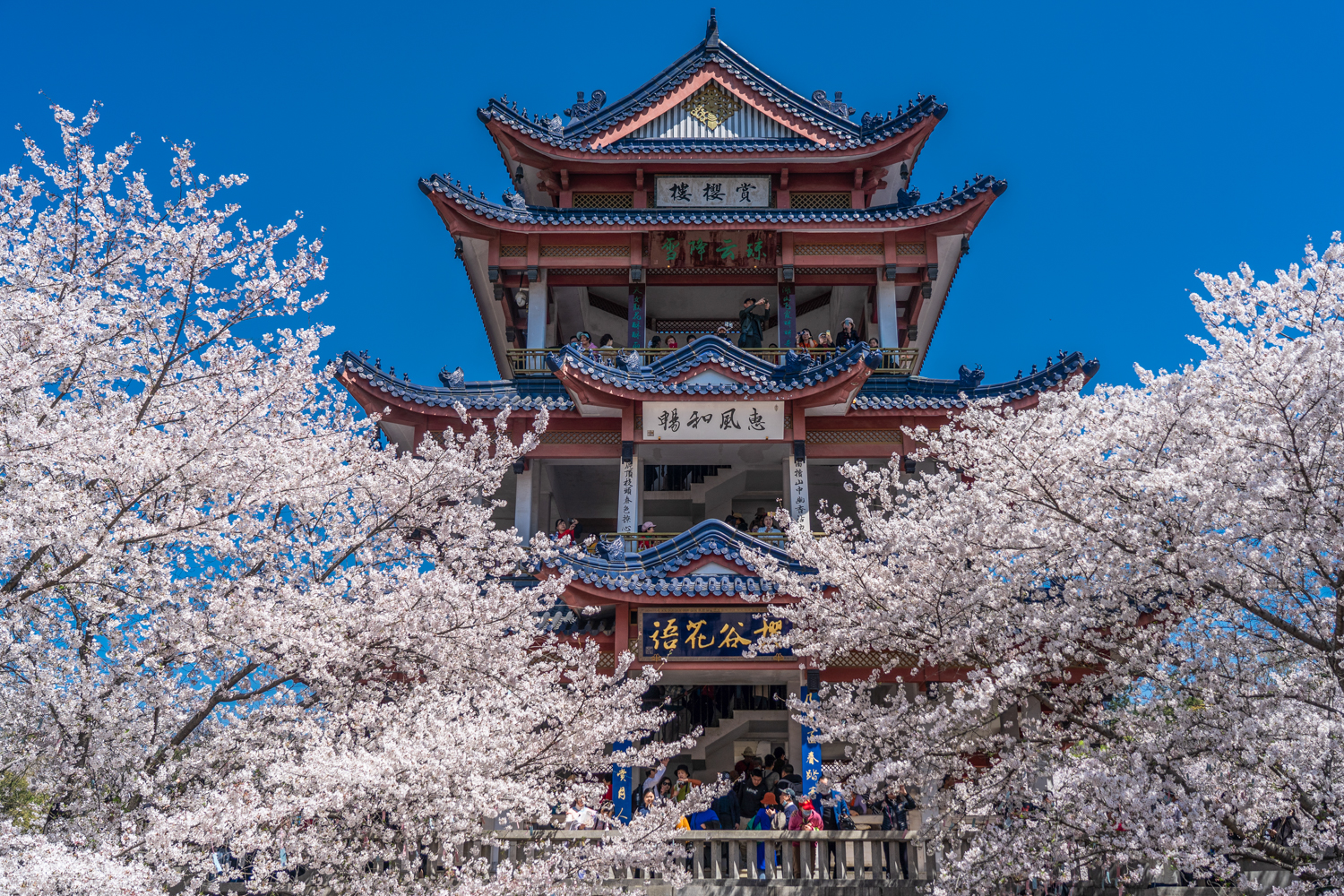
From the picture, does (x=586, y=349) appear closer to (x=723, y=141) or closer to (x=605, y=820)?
(x=723, y=141)

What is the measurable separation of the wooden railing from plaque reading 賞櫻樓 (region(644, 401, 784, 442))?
28.9 feet

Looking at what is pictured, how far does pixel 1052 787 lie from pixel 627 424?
39.1 ft

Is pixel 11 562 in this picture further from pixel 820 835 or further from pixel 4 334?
pixel 820 835

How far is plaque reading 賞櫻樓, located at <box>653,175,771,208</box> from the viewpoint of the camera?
24031 mm

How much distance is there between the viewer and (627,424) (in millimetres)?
19859

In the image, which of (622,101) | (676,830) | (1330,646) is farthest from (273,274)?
(622,101)

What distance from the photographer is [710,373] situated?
19531 millimetres

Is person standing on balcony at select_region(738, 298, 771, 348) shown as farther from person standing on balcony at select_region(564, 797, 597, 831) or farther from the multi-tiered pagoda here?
person standing on balcony at select_region(564, 797, 597, 831)

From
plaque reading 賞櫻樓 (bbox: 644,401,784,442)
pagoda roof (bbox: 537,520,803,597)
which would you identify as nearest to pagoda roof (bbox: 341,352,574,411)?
plaque reading 賞櫻樓 (bbox: 644,401,784,442)

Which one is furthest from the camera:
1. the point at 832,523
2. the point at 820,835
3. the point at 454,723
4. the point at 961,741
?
the point at 832,523

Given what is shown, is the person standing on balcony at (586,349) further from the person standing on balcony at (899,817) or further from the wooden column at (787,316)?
the person standing on balcony at (899,817)

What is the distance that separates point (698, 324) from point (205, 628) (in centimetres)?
1752

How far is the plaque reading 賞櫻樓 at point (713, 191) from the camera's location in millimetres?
24031

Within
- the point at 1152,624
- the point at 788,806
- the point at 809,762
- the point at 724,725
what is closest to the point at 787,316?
the point at 724,725
